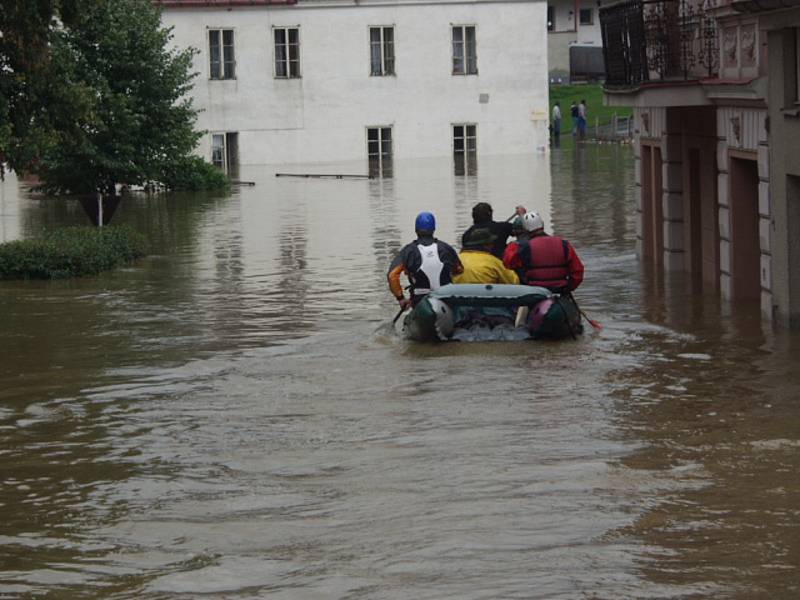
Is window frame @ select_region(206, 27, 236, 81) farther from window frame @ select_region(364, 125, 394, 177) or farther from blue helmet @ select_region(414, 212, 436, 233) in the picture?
blue helmet @ select_region(414, 212, 436, 233)

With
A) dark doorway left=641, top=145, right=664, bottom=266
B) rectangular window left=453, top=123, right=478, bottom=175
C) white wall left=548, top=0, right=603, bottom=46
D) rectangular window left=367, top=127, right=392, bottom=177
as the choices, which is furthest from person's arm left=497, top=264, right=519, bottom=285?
white wall left=548, top=0, right=603, bottom=46

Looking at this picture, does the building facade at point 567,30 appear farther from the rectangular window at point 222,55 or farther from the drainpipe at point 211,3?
the drainpipe at point 211,3

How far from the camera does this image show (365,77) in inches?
2657

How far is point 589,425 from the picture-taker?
14.9 meters

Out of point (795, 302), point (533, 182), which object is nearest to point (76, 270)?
point (795, 302)

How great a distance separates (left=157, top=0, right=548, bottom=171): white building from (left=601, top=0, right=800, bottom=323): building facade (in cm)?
3844

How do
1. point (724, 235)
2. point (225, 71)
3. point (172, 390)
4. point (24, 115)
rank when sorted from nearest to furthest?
point (172, 390), point (724, 235), point (24, 115), point (225, 71)

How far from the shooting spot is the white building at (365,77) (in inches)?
2603

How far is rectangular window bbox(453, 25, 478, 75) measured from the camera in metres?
68.2

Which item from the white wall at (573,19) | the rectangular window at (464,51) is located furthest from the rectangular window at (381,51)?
the white wall at (573,19)

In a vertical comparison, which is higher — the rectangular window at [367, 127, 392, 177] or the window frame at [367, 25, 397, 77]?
the window frame at [367, 25, 397, 77]

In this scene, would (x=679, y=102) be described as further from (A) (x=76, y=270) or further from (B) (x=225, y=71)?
(B) (x=225, y=71)

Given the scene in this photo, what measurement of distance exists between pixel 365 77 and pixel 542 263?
159 ft

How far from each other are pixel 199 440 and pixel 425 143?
54166 mm
